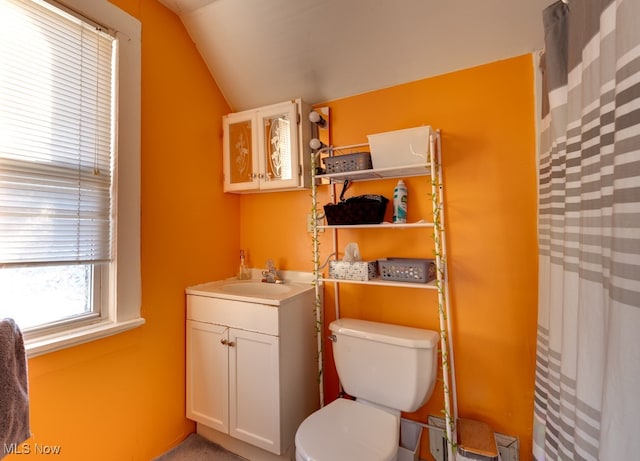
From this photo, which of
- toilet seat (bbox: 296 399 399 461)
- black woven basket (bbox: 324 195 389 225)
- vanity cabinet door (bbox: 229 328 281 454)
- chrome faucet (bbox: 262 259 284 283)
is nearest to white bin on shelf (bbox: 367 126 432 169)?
black woven basket (bbox: 324 195 389 225)

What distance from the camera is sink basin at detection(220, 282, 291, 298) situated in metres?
1.82

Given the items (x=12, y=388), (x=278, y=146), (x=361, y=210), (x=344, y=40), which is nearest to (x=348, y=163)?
(x=361, y=210)

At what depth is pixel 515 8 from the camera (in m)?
1.25

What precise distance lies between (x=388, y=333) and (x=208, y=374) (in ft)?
3.41

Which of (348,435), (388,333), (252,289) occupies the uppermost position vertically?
(252,289)

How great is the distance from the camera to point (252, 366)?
1.48m

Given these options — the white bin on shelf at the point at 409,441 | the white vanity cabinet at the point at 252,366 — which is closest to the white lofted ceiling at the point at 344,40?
the white vanity cabinet at the point at 252,366

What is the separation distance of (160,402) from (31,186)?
4.00 feet

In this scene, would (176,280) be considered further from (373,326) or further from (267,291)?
(373,326)

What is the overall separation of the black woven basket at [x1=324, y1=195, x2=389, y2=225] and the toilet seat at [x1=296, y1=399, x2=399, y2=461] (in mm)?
900

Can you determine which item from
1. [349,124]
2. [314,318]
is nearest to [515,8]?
[349,124]

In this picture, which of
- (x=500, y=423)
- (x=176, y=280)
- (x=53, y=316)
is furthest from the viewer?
(x=176, y=280)

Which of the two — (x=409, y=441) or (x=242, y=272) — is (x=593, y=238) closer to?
(x=409, y=441)

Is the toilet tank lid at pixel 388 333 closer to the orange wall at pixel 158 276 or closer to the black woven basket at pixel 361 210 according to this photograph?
the black woven basket at pixel 361 210
